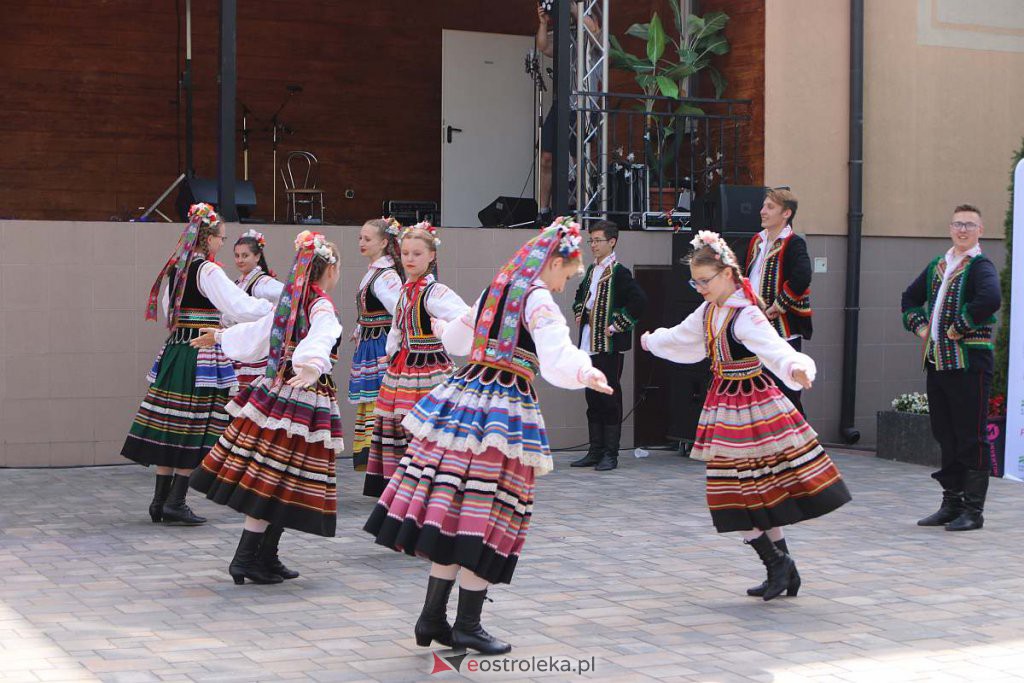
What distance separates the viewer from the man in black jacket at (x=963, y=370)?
7.53m

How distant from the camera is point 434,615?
4.80 meters

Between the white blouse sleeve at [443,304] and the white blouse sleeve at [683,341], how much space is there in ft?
4.24

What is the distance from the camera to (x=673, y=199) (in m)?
11.7

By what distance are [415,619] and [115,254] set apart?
5.06 meters

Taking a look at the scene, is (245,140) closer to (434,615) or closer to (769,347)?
(769,347)

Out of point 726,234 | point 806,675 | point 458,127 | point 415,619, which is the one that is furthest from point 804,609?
point 458,127

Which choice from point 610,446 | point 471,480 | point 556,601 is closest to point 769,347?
point 556,601

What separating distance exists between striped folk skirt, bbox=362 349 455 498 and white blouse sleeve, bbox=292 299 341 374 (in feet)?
4.21

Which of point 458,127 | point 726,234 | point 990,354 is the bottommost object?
point 990,354

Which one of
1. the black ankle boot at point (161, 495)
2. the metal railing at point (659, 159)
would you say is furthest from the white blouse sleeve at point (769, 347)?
the metal railing at point (659, 159)

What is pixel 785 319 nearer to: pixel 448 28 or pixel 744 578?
pixel 744 578

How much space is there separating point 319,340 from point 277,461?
61 centimetres

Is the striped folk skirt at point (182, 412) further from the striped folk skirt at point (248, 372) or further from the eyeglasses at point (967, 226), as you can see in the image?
the eyeglasses at point (967, 226)

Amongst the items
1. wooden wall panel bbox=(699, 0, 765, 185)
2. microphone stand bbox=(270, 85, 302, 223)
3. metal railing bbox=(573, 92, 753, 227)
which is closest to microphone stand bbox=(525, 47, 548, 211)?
metal railing bbox=(573, 92, 753, 227)
